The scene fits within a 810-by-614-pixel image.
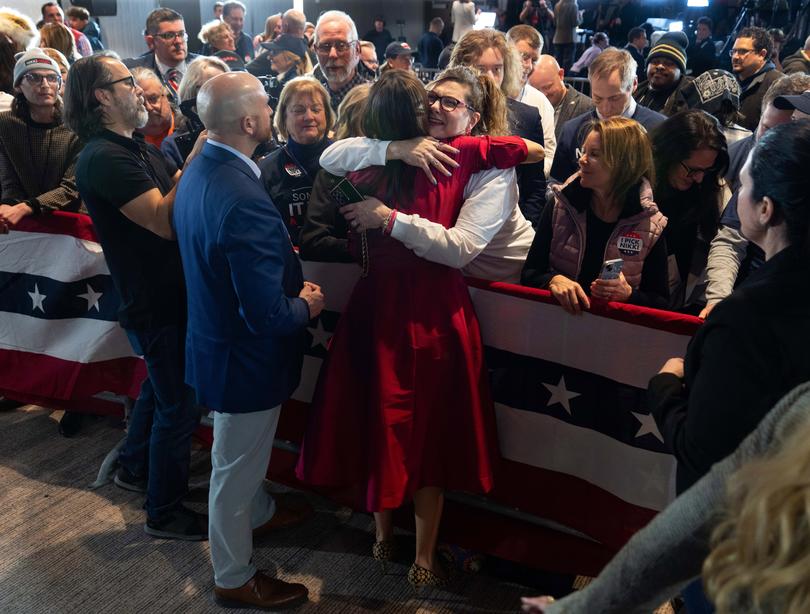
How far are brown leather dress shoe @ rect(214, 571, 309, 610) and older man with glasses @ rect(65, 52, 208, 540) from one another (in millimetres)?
453

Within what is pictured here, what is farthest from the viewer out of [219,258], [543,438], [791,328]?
[543,438]

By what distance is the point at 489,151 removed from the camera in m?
2.46

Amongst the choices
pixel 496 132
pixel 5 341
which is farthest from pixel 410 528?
pixel 5 341

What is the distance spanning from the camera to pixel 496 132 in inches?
109

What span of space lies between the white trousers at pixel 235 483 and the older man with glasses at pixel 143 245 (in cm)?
48

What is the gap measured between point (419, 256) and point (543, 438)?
2.78ft

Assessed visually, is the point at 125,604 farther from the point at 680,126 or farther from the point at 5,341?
the point at 680,126

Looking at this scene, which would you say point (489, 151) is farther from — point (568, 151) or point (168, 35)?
point (168, 35)

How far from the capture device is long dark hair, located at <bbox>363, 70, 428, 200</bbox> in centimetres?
243

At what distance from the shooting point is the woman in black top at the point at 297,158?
129 inches

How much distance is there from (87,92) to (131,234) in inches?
21.7

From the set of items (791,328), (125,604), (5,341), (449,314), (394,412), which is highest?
(791,328)

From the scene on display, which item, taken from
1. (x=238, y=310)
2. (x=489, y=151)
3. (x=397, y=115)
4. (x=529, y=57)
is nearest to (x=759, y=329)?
(x=489, y=151)

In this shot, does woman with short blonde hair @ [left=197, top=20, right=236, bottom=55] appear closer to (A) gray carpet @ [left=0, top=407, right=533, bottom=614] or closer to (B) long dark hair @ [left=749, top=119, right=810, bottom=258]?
(A) gray carpet @ [left=0, top=407, right=533, bottom=614]
